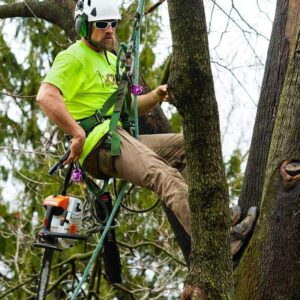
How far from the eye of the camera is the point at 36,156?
10.1 metres

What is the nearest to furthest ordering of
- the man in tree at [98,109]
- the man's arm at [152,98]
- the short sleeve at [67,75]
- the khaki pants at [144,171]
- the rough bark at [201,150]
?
1. the rough bark at [201,150]
2. the khaki pants at [144,171]
3. the man in tree at [98,109]
4. the short sleeve at [67,75]
5. the man's arm at [152,98]

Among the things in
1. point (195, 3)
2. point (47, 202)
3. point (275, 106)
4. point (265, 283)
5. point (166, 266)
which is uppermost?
point (195, 3)

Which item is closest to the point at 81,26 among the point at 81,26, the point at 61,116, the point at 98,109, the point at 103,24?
the point at 81,26

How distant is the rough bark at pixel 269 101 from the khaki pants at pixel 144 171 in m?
0.44

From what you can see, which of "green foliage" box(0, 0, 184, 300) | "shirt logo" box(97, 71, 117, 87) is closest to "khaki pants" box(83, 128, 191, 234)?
"shirt logo" box(97, 71, 117, 87)

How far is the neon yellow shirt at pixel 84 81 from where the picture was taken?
4.64m

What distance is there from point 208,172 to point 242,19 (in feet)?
8.97

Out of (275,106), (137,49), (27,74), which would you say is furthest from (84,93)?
(27,74)

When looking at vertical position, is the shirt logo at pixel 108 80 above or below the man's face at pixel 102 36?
below

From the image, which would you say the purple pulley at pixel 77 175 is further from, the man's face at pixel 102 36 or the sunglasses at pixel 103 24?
the sunglasses at pixel 103 24

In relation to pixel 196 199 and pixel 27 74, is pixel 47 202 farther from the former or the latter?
pixel 27 74

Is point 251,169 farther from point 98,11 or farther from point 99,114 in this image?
point 98,11

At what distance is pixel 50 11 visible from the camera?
5.93m

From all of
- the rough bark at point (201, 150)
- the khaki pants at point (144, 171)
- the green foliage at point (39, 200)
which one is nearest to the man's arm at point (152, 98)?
the khaki pants at point (144, 171)
